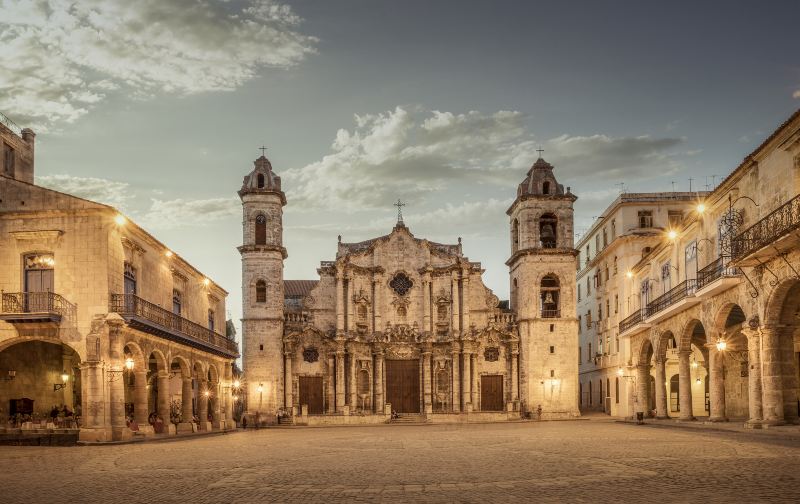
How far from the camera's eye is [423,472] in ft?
57.2

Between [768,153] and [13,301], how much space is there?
2579cm

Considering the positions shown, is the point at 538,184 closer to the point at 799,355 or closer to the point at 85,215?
the point at 799,355

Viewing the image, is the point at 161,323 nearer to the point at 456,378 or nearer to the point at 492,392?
the point at 456,378

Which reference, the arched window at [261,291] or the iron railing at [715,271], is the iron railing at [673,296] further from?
the arched window at [261,291]

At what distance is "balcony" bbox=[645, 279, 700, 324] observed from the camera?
→ 34.3 meters

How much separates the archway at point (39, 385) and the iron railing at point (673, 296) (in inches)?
976

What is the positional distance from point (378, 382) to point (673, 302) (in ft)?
77.7

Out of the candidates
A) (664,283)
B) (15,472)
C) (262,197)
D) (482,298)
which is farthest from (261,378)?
(15,472)

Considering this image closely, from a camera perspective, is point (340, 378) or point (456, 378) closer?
point (340, 378)

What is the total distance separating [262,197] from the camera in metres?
55.2

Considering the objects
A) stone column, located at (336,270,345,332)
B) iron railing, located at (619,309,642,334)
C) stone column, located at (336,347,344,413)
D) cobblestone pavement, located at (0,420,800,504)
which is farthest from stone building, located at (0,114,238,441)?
iron railing, located at (619,309,642,334)

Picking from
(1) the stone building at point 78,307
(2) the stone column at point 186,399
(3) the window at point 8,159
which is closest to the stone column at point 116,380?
(1) the stone building at point 78,307

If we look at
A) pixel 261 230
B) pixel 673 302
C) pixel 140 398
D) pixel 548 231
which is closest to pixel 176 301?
pixel 140 398

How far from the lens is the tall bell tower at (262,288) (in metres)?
53.6
